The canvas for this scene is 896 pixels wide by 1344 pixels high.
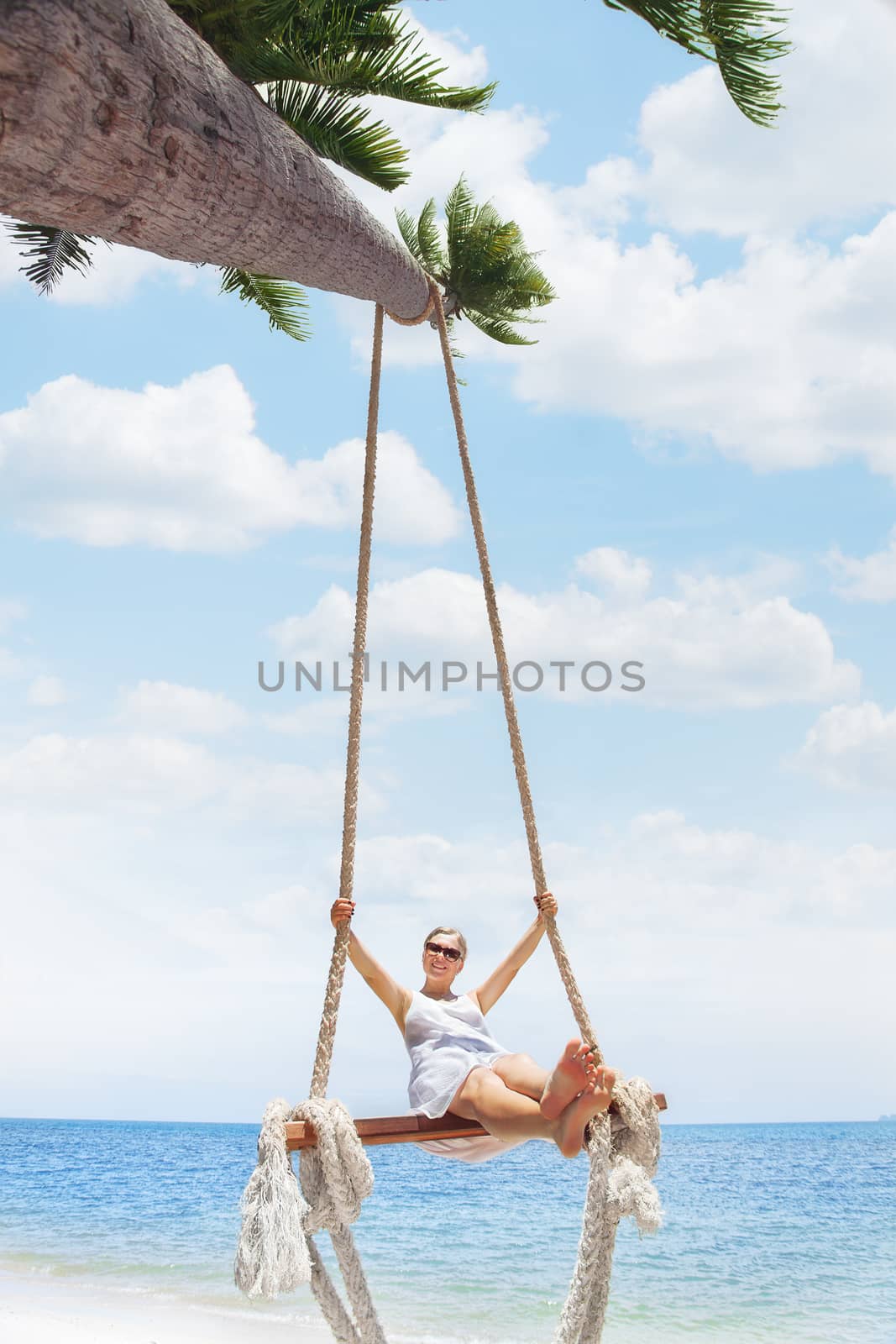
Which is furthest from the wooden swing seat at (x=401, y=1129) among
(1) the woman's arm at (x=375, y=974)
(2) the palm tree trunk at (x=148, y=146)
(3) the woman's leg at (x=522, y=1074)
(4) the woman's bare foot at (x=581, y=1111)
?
(2) the palm tree trunk at (x=148, y=146)

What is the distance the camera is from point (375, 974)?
3.53 m

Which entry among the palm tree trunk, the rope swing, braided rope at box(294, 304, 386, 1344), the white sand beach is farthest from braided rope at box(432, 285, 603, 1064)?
the white sand beach

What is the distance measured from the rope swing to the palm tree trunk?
135 cm

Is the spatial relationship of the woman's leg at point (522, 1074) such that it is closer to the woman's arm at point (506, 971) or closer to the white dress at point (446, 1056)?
the white dress at point (446, 1056)

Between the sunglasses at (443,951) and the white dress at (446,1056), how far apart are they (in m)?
0.13

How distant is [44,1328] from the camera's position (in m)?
8.08

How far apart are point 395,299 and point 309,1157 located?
8.72 feet

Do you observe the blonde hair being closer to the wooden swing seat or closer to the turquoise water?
the wooden swing seat

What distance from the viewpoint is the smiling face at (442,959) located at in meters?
3.75

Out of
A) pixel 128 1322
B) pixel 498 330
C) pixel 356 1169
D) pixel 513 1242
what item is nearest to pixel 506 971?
pixel 356 1169

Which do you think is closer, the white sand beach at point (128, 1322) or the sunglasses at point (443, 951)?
the sunglasses at point (443, 951)

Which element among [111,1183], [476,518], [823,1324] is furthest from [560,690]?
[111,1183]

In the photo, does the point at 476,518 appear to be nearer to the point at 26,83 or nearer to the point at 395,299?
the point at 395,299

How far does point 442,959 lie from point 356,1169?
97 cm
